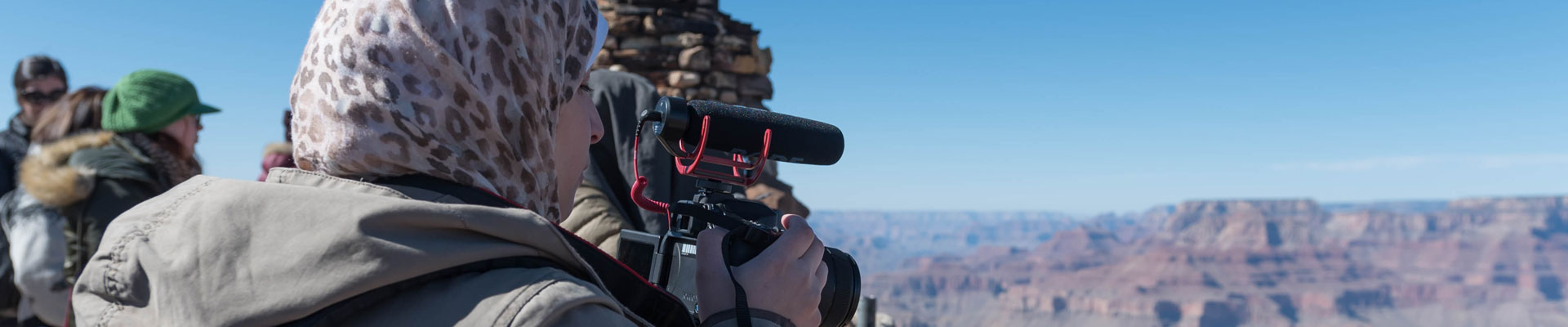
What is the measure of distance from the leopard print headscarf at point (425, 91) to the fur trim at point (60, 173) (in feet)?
6.72

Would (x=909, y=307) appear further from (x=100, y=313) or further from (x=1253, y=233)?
(x=100, y=313)

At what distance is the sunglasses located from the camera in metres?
3.66

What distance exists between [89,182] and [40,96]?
162 centimetres

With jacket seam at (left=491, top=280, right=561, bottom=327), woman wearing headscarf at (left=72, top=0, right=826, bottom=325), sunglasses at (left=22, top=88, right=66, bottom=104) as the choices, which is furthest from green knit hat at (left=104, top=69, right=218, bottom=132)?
jacket seam at (left=491, top=280, right=561, bottom=327)

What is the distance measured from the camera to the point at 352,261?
81 centimetres

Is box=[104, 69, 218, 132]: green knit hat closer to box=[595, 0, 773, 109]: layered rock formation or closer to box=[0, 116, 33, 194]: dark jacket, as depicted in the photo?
box=[0, 116, 33, 194]: dark jacket

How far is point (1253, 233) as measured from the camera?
174m

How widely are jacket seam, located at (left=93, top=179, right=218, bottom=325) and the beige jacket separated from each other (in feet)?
0.15

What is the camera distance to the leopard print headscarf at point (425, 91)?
0.96m

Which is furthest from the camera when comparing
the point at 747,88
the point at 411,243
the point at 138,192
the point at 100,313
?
the point at 747,88

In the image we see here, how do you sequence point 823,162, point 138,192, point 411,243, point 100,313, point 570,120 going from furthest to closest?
1. point 138,192
2. point 823,162
3. point 570,120
4. point 100,313
5. point 411,243

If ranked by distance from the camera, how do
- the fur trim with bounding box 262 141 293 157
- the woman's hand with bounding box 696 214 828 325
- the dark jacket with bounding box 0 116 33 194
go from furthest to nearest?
the fur trim with bounding box 262 141 293 157
the dark jacket with bounding box 0 116 33 194
the woman's hand with bounding box 696 214 828 325

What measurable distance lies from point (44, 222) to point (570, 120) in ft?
7.80

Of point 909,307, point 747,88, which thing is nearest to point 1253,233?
point 909,307
